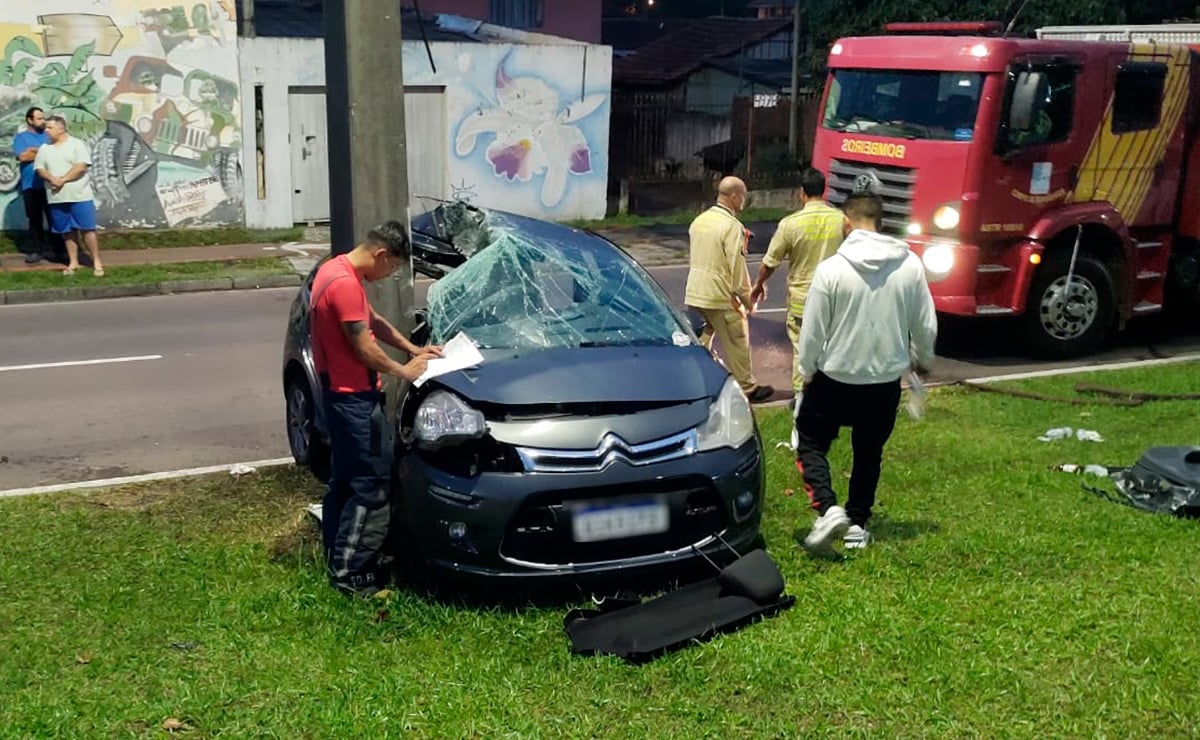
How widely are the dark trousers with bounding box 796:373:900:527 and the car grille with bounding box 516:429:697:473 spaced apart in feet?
3.16

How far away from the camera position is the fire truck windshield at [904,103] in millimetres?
10719

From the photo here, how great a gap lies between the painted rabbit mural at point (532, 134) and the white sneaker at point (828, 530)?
1487 cm

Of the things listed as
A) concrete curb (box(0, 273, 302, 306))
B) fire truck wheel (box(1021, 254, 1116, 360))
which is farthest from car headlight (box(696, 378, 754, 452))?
concrete curb (box(0, 273, 302, 306))

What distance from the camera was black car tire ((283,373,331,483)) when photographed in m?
7.25

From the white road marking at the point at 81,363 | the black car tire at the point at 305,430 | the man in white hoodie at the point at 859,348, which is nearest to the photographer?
the man in white hoodie at the point at 859,348

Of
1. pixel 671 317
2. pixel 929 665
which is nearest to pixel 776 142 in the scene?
pixel 671 317

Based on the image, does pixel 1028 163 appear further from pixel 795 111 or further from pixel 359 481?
pixel 795 111

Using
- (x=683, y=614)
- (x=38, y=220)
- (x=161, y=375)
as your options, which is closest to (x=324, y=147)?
(x=38, y=220)

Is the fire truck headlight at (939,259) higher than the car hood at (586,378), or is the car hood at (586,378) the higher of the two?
the car hood at (586,378)

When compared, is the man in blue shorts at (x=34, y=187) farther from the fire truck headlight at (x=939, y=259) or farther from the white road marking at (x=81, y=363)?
the fire truck headlight at (x=939, y=259)

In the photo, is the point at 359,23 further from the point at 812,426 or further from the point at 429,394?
the point at 812,426

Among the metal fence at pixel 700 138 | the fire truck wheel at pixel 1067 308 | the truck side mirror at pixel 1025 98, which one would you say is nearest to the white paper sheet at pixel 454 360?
the truck side mirror at pixel 1025 98

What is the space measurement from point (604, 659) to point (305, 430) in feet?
10.9

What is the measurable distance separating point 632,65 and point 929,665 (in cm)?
2537
